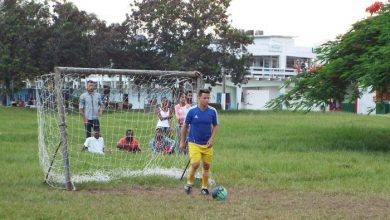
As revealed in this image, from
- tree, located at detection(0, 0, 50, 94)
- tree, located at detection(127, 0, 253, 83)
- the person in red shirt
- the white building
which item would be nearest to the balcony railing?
the white building

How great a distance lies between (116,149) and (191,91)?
2.71 meters

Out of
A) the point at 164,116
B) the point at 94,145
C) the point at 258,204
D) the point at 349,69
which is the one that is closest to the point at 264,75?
the point at 349,69

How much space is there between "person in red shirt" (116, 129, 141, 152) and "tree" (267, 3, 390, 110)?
644cm

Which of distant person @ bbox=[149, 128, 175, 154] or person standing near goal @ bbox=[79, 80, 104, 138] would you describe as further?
person standing near goal @ bbox=[79, 80, 104, 138]

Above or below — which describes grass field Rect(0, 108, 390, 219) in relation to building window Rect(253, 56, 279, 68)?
below

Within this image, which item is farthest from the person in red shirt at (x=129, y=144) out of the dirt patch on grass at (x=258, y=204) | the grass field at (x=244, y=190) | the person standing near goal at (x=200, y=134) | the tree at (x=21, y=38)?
the tree at (x=21, y=38)

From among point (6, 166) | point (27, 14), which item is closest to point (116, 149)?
point (6, 166)

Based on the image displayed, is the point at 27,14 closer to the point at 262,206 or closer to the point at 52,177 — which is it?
the point at 52,177

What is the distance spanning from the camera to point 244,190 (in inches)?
422

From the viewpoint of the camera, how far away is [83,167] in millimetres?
13172

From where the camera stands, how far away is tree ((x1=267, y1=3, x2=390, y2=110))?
1717 centimetres

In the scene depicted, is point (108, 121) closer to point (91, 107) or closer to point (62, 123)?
point (91, 107)

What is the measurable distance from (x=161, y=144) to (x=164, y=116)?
956 mm

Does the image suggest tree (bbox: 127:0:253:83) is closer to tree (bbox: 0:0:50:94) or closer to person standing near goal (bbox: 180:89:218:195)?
tree (bbox: 0:0:50:94)
